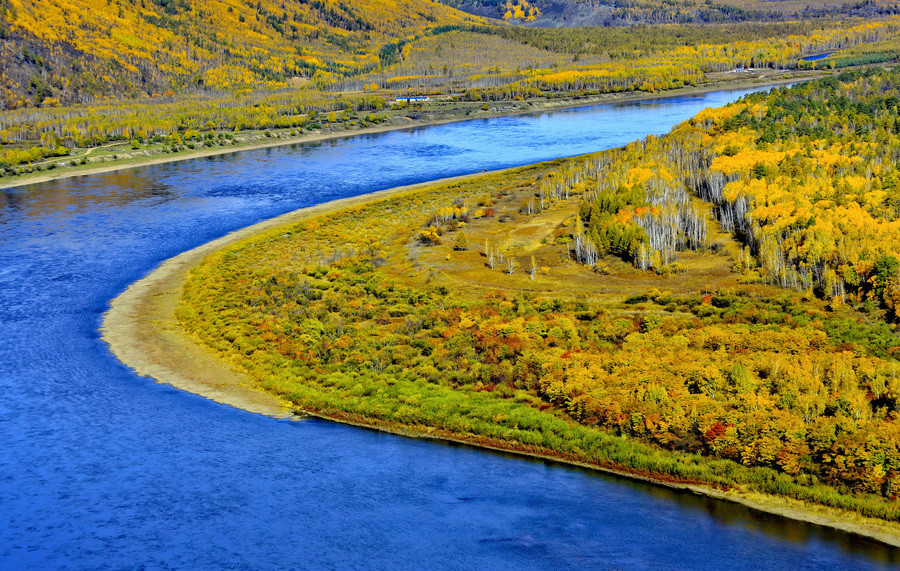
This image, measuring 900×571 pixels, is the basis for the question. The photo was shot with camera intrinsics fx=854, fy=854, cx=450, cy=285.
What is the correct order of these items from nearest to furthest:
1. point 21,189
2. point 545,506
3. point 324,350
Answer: point 545,506
point 324,350
point 21,189

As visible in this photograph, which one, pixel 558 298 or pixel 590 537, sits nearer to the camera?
pixel 590 537

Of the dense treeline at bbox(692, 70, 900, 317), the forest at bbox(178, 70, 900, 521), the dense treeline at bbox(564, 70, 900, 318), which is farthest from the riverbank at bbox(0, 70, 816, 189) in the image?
the dense treeline at bbox(692, 70, 900, 317)

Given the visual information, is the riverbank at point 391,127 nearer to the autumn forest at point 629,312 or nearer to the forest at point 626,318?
the autumn forest at point 629,312

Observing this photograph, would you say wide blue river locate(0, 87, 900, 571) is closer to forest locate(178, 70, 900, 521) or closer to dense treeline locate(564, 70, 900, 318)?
forest locate(178, 70, 900, 521)

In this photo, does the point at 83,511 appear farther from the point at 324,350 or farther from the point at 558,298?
the point at 558,298

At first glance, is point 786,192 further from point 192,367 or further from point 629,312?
point 192,367

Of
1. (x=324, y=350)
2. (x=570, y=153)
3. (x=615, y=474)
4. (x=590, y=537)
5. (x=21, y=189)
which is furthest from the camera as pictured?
(x=570, y=153)

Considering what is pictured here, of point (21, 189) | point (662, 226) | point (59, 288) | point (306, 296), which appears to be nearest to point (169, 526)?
point (306, 296)
